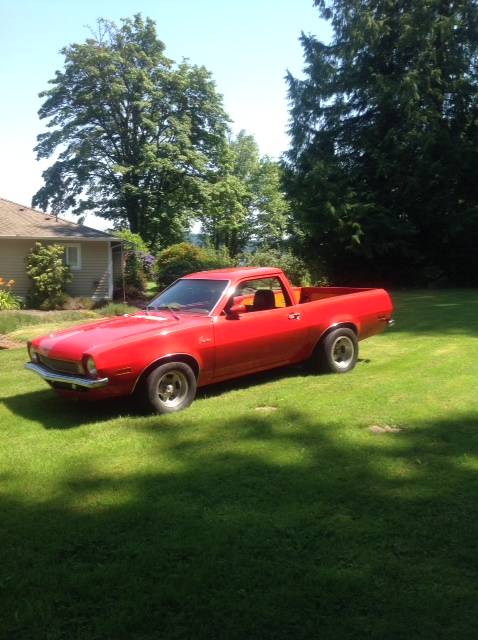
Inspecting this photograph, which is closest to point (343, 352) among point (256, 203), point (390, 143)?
point (390, 143)

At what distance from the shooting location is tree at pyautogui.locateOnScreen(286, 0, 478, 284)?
23.1 m

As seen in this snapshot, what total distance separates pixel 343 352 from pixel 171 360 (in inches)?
117

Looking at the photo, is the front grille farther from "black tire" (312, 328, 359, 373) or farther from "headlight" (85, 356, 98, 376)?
"black tire" (312, 328, 359, 373)

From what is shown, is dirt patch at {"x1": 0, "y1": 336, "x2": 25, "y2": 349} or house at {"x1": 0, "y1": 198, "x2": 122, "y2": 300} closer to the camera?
dirt patch at {"x1": 0, "y1": 336, "x2": 25, "y2": 349}

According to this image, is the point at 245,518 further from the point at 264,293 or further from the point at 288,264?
the point at 288,264

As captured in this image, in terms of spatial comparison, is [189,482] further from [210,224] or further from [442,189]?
[210,224]

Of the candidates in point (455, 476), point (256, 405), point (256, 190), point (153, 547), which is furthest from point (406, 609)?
point (256, 190)

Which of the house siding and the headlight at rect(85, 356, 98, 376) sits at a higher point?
the house siding

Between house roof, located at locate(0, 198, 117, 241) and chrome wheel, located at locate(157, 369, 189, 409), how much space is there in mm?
18200

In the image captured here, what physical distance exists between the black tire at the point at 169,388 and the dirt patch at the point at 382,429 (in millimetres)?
2026

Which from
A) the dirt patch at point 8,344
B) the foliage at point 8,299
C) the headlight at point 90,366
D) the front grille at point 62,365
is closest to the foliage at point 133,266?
the foliage at point 8,299

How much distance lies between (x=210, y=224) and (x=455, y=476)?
43.3m

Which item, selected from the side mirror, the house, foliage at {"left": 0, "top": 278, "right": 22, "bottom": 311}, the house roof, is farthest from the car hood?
the house

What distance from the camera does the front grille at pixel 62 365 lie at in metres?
5.96
